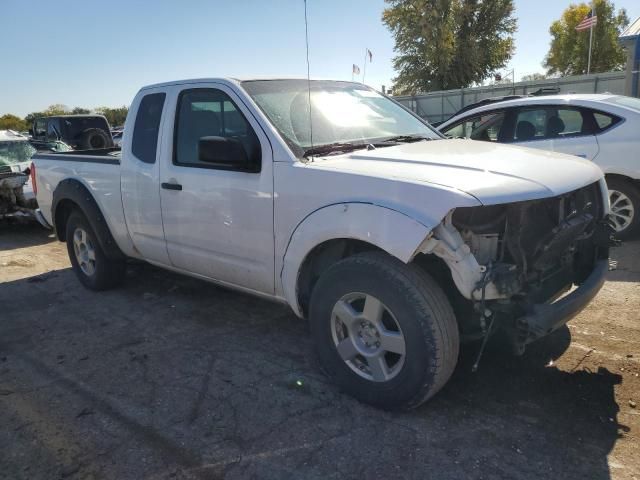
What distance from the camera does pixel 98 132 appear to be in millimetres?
15641

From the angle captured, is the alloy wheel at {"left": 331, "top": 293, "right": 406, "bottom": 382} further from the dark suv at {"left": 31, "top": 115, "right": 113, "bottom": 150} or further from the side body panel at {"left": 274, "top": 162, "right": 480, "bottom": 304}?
the dark suv at {"left": 31, "top": 115, "right": 113, "bottom": 150}

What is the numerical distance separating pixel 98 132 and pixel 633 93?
14.7m

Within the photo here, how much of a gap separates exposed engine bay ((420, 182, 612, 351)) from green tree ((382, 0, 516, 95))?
33.9m

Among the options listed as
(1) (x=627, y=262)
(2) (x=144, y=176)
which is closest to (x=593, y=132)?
(1) (x=627, y=262)

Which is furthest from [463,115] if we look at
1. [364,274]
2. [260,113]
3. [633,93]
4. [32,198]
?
[633,93]

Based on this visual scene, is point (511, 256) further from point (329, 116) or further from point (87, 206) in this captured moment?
point (87, 206)

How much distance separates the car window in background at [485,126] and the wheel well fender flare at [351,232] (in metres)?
3.95

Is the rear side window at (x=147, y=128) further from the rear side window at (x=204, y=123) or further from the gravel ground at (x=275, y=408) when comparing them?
the gravel ground at (x=275, y=408)

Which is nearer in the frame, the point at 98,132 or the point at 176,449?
the point at 176,449

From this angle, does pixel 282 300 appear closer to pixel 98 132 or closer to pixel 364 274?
pixel 364 274

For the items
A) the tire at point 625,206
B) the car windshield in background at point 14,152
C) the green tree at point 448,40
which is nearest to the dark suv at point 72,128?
the car windshield in background at point 14,152

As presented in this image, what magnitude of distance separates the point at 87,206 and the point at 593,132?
5.45m

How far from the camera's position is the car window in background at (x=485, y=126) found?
6574 millimetres

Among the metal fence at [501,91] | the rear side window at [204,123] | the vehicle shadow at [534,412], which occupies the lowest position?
the vehicle shadow at [534,412]
